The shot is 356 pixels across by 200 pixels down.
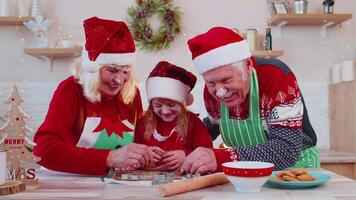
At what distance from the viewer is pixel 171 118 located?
252cm

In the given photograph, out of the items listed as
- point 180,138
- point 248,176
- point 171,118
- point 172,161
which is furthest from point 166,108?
point 248,176

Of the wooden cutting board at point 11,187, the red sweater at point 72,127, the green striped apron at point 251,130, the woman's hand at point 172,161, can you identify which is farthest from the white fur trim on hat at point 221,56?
the wooden cutting board at point 11,187

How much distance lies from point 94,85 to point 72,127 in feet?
0.71

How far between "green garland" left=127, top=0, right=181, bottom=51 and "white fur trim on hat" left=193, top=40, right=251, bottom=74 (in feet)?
8.27

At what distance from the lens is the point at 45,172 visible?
2.18 metres

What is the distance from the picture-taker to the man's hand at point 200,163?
1963 mm

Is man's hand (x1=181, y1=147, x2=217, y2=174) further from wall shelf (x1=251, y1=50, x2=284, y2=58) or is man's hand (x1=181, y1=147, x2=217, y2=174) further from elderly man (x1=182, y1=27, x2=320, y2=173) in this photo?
wall shelf (x1=251, y1=50, x2=284, y2=58)

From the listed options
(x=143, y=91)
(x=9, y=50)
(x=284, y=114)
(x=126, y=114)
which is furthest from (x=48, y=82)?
(x=284, y=114)

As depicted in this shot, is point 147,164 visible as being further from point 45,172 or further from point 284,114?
point 284,114

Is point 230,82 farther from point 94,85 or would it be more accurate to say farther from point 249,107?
point 94,85

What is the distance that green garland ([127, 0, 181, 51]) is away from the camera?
4.77 metres

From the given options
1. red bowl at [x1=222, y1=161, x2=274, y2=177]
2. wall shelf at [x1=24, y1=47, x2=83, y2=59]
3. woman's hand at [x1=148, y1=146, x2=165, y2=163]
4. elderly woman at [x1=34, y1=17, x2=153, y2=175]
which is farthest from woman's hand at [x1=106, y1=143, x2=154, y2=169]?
wall shelf at [x1=24, y1=47, x2=83, y2=59]

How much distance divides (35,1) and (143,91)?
1276 millimetres

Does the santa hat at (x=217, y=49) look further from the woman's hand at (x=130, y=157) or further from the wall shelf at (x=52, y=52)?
the wall shelf at (x=52, y=52)
